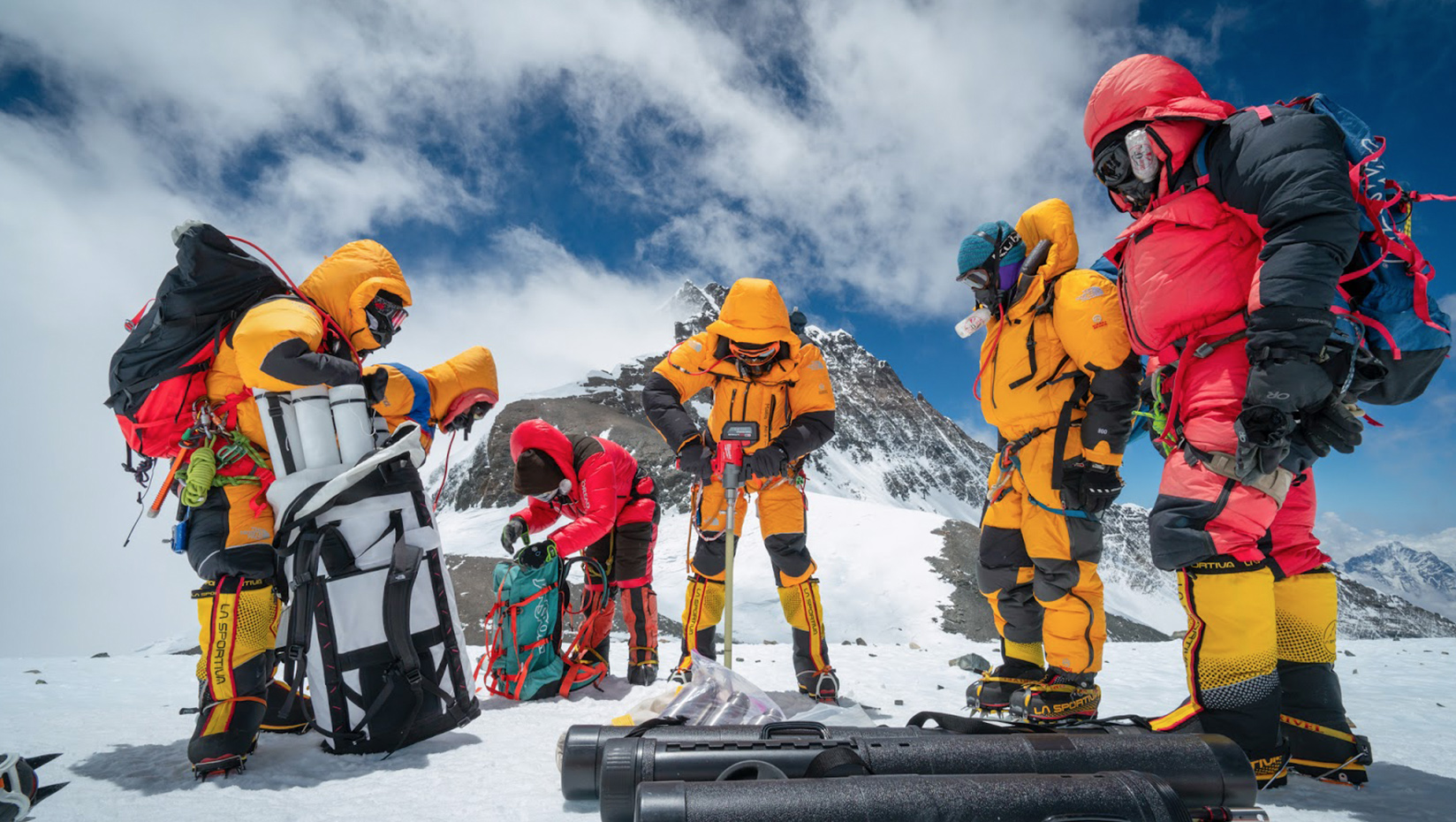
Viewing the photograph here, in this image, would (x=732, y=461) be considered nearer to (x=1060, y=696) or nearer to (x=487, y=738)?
(x=487, y=738)

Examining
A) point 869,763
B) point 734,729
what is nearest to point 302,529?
point 734,729

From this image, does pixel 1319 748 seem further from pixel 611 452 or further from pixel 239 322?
pixel 239 322

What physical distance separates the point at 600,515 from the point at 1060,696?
2.87 meters

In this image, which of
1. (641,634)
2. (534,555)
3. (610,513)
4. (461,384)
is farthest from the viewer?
(641,634)

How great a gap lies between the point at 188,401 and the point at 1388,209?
479 cm

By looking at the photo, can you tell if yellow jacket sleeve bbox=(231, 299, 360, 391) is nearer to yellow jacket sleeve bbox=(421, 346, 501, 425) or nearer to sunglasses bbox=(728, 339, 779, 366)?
yellow jacket sleeve bbox=(421, 346, 501, 425)

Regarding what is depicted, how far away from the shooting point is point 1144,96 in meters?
2.56

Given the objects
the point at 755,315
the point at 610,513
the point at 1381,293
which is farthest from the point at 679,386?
the point at 1381,293

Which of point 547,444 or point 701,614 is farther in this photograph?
point 547,444

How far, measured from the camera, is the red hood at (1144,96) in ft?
8.07

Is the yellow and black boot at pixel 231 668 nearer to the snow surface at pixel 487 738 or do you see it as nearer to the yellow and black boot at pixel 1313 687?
the snow surface at pixel 487 738

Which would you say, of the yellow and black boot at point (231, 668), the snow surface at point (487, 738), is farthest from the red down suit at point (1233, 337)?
the yellow and black boot at point (231, 668)

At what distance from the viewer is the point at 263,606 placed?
2867 mm

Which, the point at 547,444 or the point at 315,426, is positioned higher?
the point at 547,444
